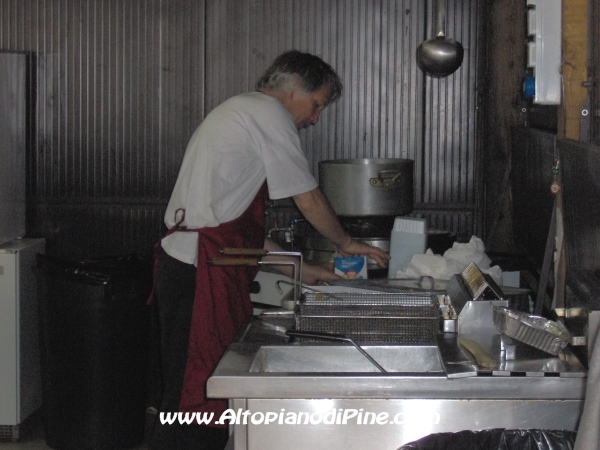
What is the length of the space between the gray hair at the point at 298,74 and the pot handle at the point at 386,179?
50 cm

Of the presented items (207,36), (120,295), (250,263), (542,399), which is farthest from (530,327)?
(207,36)

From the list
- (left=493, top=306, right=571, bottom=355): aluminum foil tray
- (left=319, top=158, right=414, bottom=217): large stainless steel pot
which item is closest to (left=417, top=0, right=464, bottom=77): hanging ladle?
(left=319, top=158, right=414, bottom=217): large stainless steel pot

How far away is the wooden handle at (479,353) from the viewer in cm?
185

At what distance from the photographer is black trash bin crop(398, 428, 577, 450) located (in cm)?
158

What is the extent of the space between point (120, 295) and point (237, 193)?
3.50 ft

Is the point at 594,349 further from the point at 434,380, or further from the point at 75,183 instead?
the point at 75,183

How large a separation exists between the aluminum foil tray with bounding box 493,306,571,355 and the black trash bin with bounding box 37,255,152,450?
218 centimetres

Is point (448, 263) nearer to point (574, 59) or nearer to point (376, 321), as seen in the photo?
point (376, 321)

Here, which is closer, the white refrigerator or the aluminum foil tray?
the aluminum foil tray

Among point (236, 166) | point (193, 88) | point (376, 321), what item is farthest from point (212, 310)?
point (193, 88)

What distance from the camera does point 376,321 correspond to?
2.10 m

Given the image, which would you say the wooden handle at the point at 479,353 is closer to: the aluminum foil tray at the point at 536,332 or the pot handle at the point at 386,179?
the aluminum foil tray at the point at 536,332

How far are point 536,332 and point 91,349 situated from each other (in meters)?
2.33

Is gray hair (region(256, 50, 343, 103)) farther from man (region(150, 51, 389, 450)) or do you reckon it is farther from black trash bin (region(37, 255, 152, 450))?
black trash bin (region(37, 255, 152, 450))
